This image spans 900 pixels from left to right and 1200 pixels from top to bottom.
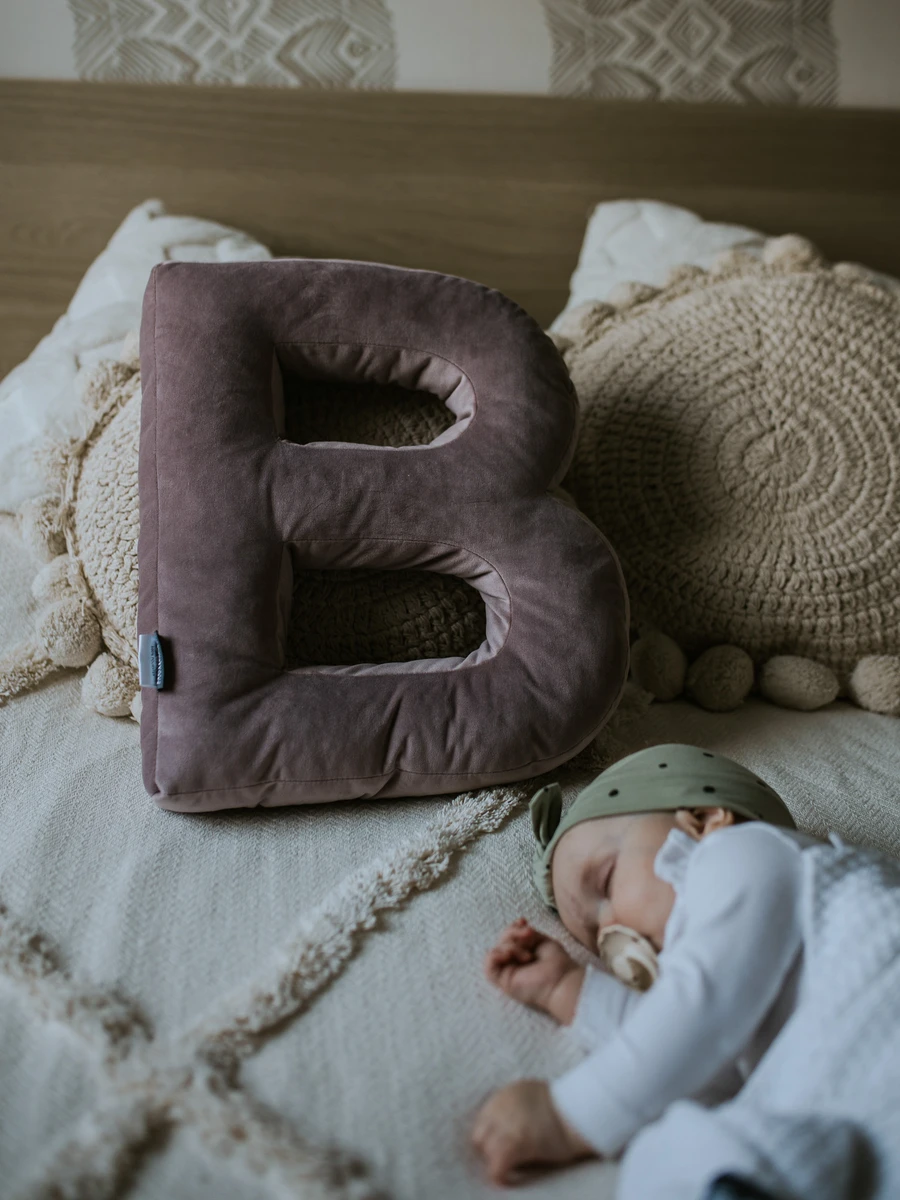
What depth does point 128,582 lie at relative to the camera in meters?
1.00

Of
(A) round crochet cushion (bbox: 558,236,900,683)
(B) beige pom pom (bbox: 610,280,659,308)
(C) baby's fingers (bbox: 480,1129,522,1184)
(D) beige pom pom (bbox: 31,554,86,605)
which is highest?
(B) beige pom pom (bbox: 610,280,659,308)

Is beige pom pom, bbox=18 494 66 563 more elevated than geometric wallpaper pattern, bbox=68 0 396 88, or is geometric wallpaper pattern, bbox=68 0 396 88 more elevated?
geometric wallpaper pattern, bbox=68 0 396 88

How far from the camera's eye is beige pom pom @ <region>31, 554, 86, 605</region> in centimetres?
105

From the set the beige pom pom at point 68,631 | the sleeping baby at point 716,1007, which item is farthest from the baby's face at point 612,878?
the beige pom pom at point 68,631

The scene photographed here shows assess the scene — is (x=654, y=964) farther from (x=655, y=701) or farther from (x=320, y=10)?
(x=320, y=10)

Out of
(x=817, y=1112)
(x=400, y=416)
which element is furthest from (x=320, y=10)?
(x=817, y=1112)

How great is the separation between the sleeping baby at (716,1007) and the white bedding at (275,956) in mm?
36

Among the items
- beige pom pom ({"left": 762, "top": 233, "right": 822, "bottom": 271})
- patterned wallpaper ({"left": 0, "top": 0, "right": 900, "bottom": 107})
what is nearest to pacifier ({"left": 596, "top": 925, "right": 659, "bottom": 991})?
beige pom pom ({"left": 762, "top": 233, "right": 822, "bottom": 271})

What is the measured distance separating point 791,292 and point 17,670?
997 mm

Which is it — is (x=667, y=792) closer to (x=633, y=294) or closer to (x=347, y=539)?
(x=347, y=539)

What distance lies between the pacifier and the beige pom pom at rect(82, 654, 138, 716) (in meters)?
0.56

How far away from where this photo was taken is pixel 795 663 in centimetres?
111

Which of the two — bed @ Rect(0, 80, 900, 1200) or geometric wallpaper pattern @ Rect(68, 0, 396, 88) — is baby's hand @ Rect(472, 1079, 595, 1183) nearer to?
bed @ Rect(0, 80, 900, 1200)

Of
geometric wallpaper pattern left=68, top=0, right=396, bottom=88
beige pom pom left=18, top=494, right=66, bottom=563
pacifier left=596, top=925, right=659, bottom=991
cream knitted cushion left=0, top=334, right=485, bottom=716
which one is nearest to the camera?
pacifier left=596, top=925, right=659, bottom=991
